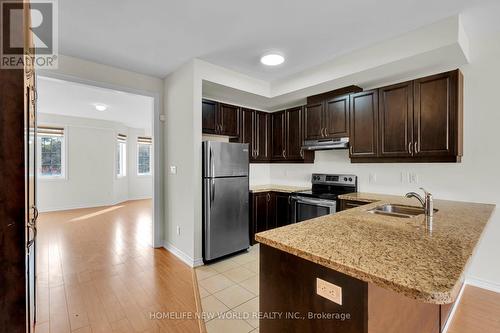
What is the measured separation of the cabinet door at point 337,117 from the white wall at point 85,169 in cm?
650

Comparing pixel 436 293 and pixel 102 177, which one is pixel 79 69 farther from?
pixel 102 177

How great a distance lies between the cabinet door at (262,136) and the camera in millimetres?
4184

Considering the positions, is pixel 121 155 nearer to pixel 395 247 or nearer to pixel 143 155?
pixel 143 155

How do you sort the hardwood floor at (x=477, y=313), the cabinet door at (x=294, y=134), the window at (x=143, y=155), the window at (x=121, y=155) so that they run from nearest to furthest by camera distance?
the hardwood floor at (x=477, y=313) < the cabinet door at (x=294, y=134) < the window at (x=121, y=155) < the window at (x=143, y=155)

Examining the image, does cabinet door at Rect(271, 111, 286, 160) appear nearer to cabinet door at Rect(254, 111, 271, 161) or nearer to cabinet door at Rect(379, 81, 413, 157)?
cabinet door at Rect(254, 111, 271, 161)

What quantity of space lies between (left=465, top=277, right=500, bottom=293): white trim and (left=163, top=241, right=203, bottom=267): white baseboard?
9.96 feet

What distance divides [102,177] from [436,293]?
810cm

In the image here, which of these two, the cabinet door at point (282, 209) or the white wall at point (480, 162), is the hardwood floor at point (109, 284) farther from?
the white wall at point (480, 162)

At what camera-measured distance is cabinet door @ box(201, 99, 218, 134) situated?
11.3 feet

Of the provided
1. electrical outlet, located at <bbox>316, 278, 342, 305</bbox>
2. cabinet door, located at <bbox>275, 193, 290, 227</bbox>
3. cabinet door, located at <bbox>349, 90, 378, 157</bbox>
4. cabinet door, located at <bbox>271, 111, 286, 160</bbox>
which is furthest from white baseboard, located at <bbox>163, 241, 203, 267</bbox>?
cabinet door, located at <bbox>349, 90, 378, 157</bbox>

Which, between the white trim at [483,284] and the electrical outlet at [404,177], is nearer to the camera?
the white trim at [483,284]

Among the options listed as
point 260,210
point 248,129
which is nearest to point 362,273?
point 260,210

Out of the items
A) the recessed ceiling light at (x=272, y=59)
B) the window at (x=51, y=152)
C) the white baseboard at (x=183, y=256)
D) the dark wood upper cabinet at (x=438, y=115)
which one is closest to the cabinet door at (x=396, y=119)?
the dark wood upper cabinet at (x=438, y=115)

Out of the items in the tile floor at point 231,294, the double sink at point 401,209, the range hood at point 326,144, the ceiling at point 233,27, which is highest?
the ceiling at point 233,27
